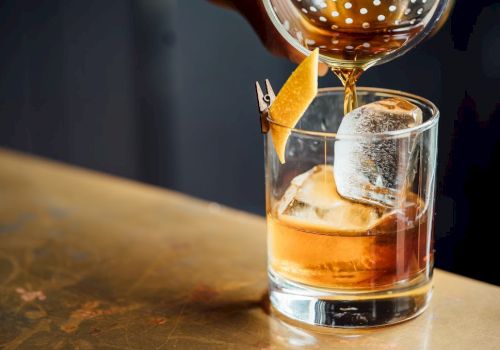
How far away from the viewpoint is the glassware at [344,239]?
78cm

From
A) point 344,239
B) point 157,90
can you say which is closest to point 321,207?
point 344,239

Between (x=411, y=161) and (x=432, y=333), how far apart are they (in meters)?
0.17

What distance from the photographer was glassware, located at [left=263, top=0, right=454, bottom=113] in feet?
2.48

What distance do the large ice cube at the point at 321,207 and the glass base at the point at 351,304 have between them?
6 cm

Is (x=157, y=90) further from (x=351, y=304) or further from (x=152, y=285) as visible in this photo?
(x=351, y=304)

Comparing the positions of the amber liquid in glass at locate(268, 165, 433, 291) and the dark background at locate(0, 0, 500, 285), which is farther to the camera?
the dark background at locate(0, 0, 500, 285)

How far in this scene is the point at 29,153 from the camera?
1.96 metres

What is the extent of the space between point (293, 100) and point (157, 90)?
1025mm

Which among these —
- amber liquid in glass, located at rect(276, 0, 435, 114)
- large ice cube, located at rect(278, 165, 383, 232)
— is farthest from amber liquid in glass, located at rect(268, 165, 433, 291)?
amber liquid in glass, located at rect(276, 0, 435, 114)

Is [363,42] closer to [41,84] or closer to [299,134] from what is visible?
[299,134]

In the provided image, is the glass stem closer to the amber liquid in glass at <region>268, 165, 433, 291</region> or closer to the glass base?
the amber liquid in glass at <region>268, 165, 433, 291</region>

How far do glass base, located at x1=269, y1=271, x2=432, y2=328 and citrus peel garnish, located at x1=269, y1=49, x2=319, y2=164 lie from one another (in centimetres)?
13

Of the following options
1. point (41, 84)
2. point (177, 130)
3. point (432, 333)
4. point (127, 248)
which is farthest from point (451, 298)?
point (41, 84)

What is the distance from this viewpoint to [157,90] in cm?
179
